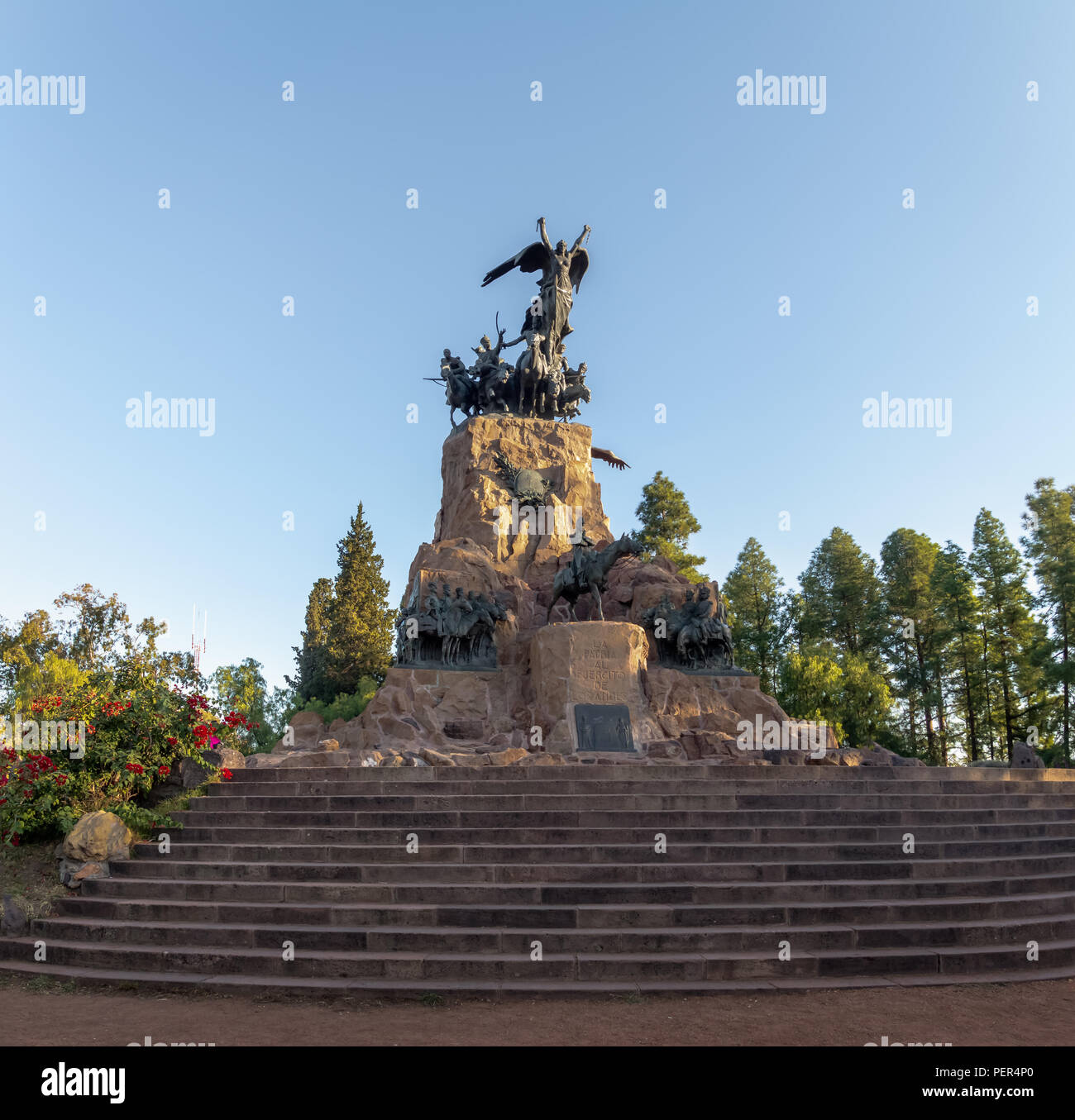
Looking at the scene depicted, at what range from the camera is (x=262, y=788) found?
41.6 feet

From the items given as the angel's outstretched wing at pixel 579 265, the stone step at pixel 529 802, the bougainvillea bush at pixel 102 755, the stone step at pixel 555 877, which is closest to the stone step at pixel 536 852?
the stone step at pixel 555 877

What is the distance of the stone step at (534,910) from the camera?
8.92 metres

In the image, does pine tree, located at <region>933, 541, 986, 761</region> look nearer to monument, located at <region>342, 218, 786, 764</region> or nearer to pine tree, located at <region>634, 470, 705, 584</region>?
pine tree, located at <region>634, 470, 705, 584</region>

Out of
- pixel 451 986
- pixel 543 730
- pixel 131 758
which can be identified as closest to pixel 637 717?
pixel 543 730

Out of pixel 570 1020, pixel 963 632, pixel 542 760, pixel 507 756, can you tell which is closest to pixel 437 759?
pixel 507 756

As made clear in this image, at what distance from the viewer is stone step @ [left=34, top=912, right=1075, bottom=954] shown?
853 centimetres

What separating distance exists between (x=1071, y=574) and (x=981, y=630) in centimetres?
620

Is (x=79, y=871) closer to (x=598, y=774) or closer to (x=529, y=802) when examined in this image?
(x=529, y=802)

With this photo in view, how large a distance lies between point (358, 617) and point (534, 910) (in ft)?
126

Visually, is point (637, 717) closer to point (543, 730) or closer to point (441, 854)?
point (543, 730)

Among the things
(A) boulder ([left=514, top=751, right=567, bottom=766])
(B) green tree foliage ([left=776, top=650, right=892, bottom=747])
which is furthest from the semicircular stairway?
(B) green tree foliage ([left=776, top=650, right=892, bottom=747])

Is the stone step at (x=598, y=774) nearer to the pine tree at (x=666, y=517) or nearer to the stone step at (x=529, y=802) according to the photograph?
the stone step at (x=529, y=802)

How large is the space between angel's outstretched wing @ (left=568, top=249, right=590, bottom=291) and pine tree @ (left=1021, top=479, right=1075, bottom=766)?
2290 cm
